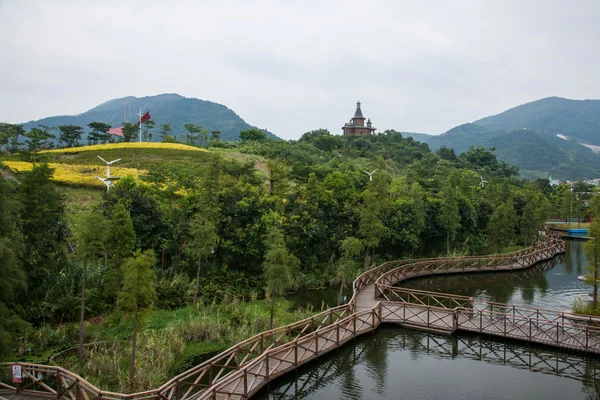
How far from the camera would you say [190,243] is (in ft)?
74.3

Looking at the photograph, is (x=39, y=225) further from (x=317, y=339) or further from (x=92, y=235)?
(x=317, y=339)

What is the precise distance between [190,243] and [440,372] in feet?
42.6

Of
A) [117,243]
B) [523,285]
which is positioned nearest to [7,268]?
[117,243]

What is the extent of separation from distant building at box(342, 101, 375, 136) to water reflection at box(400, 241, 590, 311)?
8088 centimetres

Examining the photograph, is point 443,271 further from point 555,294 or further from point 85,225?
point 85,225

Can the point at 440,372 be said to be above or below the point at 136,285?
below

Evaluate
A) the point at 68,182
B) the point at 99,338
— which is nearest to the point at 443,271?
the point at 99,338

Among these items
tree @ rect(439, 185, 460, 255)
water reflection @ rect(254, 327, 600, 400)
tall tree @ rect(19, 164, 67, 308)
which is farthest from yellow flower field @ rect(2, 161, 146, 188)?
water reflection @ rect(254, 327, 600, 400)

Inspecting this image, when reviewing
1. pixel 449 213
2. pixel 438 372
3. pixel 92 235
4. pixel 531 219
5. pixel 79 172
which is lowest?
pixel 438 372

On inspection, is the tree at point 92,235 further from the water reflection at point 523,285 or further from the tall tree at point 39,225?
the water reflection at point 523,285

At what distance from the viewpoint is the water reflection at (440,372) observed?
1480cm

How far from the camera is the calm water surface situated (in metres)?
14.8

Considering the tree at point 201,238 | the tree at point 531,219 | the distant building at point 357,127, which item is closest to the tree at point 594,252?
the tree at point 201,238

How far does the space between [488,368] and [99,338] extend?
14922 mm
